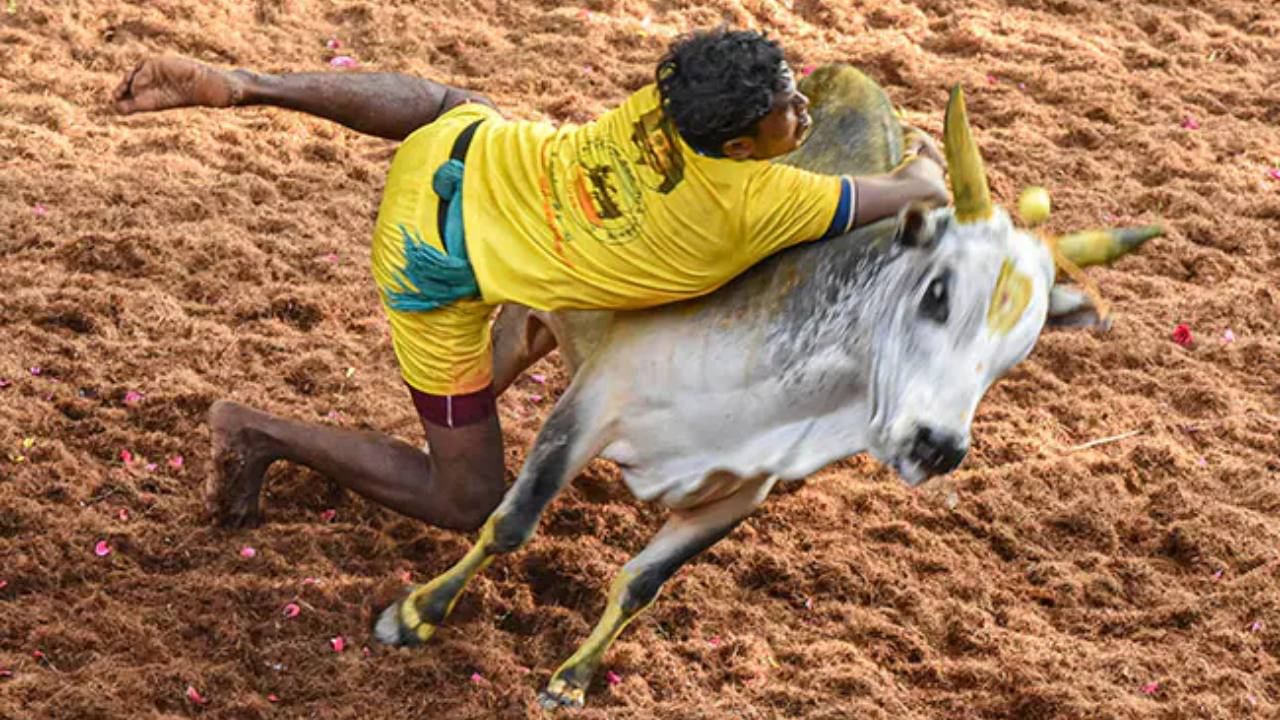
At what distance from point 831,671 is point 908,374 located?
45.0 inches

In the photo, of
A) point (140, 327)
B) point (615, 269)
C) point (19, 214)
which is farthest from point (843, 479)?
point (19, 214)

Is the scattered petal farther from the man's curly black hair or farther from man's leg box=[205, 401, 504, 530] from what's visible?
the man's curly black hair

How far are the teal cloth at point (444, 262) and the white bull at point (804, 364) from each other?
345 millimetres

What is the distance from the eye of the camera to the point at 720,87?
3.02m

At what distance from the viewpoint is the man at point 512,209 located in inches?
123

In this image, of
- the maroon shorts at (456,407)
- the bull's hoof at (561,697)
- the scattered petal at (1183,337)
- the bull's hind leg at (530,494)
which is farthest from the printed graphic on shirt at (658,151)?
the scattered petal at (1183,337)

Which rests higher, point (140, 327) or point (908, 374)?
point (908, 374)

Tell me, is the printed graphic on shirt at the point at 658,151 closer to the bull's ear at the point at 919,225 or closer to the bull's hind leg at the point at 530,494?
the bull's ear at the point at 919,225

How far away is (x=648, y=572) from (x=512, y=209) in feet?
2.88

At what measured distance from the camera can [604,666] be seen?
3.91 metres

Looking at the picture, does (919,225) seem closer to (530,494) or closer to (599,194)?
(599,194)

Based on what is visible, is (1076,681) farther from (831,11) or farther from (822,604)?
(831,11)

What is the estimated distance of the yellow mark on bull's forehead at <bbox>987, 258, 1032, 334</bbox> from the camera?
3016mm

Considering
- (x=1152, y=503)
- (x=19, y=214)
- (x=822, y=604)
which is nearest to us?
(x=822, y=604)
